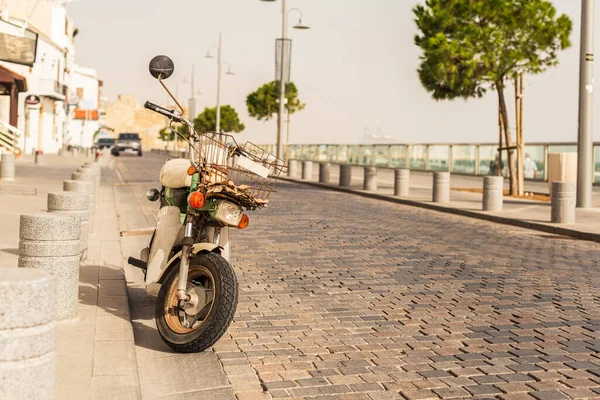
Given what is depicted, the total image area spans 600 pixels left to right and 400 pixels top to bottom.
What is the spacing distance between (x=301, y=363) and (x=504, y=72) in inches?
737

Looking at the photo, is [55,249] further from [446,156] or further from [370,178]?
[446,156]

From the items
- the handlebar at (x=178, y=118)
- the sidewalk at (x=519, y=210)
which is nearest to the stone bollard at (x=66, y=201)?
the handlebar at (x=178, y=118)

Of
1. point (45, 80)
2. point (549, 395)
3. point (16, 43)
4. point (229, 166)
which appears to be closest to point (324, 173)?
point (16, 43)

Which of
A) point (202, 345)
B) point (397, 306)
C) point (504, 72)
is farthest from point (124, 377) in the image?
point (504, 72)

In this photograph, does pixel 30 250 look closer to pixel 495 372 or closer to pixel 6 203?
pixel 495 372

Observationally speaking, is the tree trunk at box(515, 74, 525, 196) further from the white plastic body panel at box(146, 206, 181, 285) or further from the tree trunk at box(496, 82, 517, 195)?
the white plastic body panel at box(146, 206, 181, 285)

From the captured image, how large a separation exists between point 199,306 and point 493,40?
18448mm

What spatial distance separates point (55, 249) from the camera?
18.0 feet

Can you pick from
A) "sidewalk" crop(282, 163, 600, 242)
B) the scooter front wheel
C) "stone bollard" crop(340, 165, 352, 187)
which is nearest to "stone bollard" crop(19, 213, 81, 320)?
the scooter front wheel

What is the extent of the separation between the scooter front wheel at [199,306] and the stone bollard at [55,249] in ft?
2.34

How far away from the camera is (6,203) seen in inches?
577

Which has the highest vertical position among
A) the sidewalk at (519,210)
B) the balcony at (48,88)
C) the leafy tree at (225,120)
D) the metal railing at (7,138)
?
the leafy tree at (225,120)

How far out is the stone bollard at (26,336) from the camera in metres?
2.78

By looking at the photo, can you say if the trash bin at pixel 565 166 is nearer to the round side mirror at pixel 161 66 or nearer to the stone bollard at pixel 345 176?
the stone bollard at pixel 345 176
